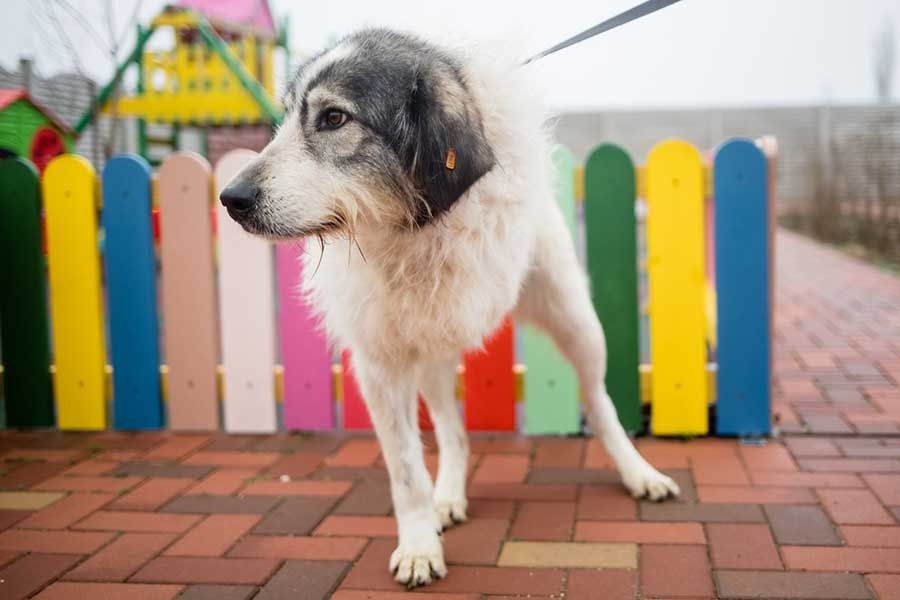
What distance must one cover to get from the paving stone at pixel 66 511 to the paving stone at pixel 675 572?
1810 mm

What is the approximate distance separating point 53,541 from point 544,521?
1.50 m

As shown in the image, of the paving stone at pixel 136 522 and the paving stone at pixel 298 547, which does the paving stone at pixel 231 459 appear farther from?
the paving stone at pixel 298 547

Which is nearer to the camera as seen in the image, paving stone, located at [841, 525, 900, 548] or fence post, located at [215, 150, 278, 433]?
paving stone, located at [841, 525, 900, 548]

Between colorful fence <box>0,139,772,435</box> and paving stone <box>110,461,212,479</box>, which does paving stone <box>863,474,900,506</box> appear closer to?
colorful fence <box>0,139,772,435</box>

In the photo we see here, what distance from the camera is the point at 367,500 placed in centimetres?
298

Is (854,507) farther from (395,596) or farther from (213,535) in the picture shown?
(213,535)

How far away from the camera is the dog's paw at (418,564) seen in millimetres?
2291

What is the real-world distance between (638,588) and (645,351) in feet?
11.4

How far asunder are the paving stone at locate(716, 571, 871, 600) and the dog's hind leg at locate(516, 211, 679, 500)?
622mm

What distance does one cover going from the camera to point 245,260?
3.78 meters

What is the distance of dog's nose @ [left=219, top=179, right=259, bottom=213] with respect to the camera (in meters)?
2.03

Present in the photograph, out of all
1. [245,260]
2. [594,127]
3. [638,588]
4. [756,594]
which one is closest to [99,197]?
[245,260]

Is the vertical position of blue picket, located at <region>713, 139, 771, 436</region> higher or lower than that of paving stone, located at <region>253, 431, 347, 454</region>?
higher

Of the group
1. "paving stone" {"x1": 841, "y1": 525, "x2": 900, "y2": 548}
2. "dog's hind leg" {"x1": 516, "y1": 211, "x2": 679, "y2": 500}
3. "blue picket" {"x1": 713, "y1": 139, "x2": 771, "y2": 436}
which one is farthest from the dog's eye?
"blue picket" {"x1": 713, "y1": 139, "x2": 771, "y2": 436}
